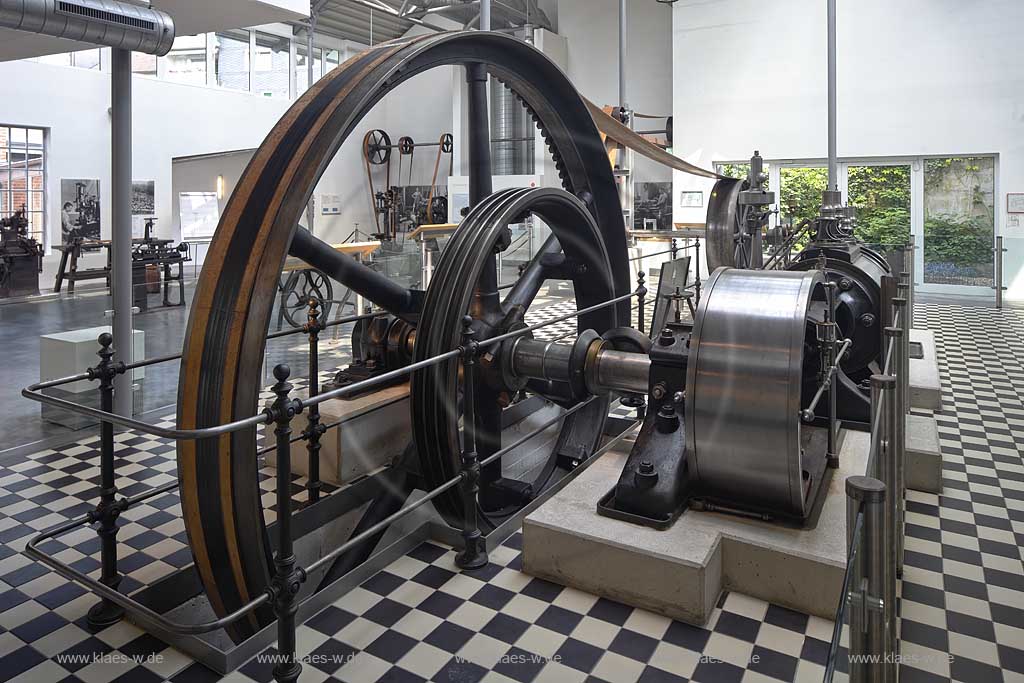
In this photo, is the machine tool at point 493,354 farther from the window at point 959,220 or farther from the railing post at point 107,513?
the window at point 959,220

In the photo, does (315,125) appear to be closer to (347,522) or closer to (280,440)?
(280,440)

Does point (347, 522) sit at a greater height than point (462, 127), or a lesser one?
lesser

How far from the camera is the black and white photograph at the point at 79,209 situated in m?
11.5

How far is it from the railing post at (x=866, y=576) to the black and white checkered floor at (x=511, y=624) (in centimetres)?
80

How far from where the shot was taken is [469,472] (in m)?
2.49

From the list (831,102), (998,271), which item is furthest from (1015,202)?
(831,102)

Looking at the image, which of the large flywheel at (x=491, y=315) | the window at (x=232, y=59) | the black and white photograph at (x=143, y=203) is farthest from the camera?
the window at (x=232, y=59)

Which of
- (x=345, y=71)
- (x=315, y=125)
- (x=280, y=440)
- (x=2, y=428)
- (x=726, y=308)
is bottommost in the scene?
(x=2, y=428)

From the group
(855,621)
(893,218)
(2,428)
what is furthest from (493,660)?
(893,218)

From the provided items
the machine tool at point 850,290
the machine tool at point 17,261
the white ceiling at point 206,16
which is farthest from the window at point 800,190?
the machine tool at point 17,261

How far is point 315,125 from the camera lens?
2.09m

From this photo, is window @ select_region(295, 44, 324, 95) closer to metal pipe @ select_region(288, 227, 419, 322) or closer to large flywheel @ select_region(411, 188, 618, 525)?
large flywheel @ select_region(411, 188, 618, 525)

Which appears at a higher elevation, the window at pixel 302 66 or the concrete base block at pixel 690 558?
the window at pixel 302 66

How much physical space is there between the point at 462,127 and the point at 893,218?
8.14 metres
